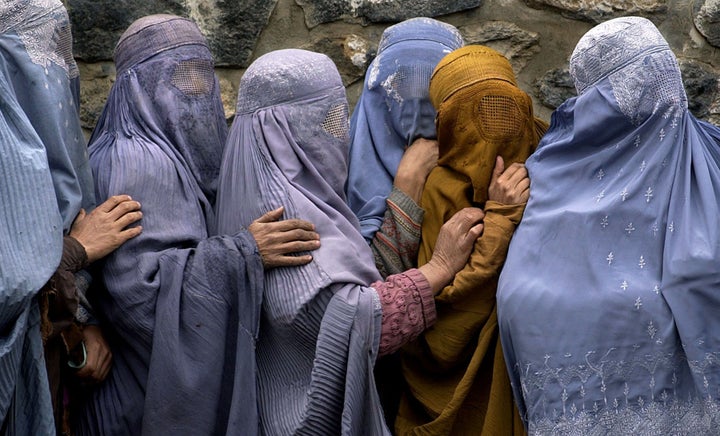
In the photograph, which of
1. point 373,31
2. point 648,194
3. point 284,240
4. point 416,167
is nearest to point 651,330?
point 648,194

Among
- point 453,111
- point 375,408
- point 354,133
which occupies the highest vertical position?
point 453,111

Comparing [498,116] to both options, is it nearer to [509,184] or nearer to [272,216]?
[509,184]

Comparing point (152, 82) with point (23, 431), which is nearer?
point (23, 431)

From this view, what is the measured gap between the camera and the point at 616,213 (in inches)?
127

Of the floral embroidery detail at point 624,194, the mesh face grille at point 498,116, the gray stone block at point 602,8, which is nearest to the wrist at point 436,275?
the mesh face grille at point 498,116

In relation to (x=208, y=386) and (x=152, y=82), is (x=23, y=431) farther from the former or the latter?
(x=152, y=82)

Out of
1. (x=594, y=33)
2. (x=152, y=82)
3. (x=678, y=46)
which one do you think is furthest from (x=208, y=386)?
(x=678, y=46)

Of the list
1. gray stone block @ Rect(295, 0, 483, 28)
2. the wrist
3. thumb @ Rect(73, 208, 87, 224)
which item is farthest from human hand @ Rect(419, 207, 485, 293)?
gray stone block @ Rect(295, 0, 483, 28)

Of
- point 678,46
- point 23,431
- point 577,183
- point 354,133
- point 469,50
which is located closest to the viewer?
point 23,431

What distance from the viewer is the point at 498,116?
3.45 m

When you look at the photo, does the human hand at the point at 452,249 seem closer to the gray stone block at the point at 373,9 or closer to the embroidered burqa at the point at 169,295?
the embroidered burqa at the point at 169,295

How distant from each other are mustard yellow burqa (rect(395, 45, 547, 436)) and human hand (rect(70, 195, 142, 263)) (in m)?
0.84

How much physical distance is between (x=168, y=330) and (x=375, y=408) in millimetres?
594

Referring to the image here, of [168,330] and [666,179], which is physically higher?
[666,179]
